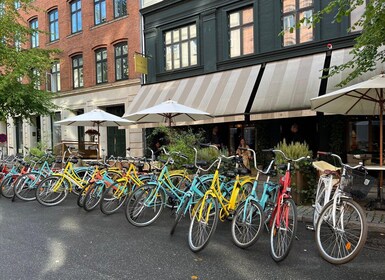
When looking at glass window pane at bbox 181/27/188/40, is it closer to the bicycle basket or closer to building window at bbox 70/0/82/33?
building window at bbox 70/0/82/33

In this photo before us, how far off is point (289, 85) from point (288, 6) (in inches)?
120

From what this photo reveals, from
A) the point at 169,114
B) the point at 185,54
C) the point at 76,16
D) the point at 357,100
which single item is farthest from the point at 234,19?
the point at 76,16

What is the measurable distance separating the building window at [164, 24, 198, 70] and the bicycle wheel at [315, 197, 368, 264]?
10971mm

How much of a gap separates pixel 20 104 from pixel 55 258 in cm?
1068

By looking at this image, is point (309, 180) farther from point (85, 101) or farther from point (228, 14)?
point (85, 101)

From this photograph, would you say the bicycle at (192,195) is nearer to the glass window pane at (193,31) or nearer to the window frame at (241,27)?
the window frame at (241,27)

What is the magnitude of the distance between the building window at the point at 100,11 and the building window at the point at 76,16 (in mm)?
1427

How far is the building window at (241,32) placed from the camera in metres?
12.6

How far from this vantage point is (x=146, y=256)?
4387mm

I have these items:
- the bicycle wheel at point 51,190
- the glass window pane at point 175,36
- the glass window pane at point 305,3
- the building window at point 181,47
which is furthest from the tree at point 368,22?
the glass window pane at point 175,36

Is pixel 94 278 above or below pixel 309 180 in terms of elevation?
below

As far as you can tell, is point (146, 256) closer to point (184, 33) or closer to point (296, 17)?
point (296, 17)

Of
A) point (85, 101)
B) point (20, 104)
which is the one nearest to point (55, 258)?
point (20, 104)

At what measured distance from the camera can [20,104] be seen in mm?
13281
